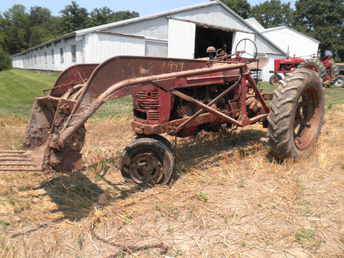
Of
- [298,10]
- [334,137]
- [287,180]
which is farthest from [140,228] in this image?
[298,10]

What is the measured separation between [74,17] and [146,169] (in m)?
59.5

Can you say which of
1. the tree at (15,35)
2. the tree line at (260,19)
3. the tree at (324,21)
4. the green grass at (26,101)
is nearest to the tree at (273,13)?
the tree line at (260,19)

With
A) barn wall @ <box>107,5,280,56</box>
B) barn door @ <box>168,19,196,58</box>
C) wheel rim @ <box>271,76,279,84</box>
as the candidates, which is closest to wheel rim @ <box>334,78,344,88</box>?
wheel rim @ <box>271,76,279,84</box>

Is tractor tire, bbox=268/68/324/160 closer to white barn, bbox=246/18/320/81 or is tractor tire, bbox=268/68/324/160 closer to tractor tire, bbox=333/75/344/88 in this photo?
tractor tire, bbox=333/75/344/88

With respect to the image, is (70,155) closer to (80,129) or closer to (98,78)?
(80,129)

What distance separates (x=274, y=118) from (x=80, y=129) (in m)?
2.48

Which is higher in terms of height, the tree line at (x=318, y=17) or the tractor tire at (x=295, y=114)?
the tree line at (x=318, y=17)

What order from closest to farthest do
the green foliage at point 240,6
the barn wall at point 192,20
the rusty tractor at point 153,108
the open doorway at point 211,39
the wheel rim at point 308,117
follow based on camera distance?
the rusty tractor at point 153,108
the wheel rim at point 308,117
the barn wall at point 192,20
the open doorway at point 211,39
the green foliage at point 240,6

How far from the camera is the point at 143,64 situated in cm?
306

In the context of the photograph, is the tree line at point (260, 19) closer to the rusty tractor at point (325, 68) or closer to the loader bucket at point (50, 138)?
the rusty tractor at point (325, 68)

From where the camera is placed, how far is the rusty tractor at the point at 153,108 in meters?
2.79

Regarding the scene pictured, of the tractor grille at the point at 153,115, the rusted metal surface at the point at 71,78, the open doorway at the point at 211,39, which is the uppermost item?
the open doorway at the point at 211,39

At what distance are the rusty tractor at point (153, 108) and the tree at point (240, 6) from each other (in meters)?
66.8

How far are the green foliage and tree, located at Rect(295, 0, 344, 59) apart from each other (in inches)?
453
